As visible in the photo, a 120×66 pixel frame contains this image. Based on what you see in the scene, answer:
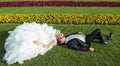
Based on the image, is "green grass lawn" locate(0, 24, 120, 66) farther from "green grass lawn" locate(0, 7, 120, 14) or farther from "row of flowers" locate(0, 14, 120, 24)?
"green grass lawn" locate(0, 7, 120, 14)

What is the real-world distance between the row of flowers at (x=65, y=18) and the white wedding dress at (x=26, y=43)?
3130mm

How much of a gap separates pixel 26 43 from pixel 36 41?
0.36 m

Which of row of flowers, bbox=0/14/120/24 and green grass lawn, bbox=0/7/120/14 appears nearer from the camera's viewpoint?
row of flowers, bbox=0/14/120/24

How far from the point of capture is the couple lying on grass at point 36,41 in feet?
27.7

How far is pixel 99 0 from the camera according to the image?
1722cm

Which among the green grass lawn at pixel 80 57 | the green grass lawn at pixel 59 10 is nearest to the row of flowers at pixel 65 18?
the green grass lawn at pixel 59 10

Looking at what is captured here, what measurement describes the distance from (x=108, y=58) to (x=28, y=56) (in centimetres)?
239

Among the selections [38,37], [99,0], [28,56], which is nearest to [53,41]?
[38,37]

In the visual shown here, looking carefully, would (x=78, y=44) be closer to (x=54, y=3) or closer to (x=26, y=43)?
(x=26, y=43)

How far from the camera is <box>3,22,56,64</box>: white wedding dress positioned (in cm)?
838

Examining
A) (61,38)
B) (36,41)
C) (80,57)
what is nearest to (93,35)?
(80,57)

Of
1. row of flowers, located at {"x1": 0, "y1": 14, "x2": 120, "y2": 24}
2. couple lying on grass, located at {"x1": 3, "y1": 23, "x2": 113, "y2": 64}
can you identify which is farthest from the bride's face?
row of flowers, located at {"x1": 0, "y1": 14, "x2": 120, "y2": 24}

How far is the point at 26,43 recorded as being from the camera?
864 cm

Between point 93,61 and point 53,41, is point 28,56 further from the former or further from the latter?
point 93,61
